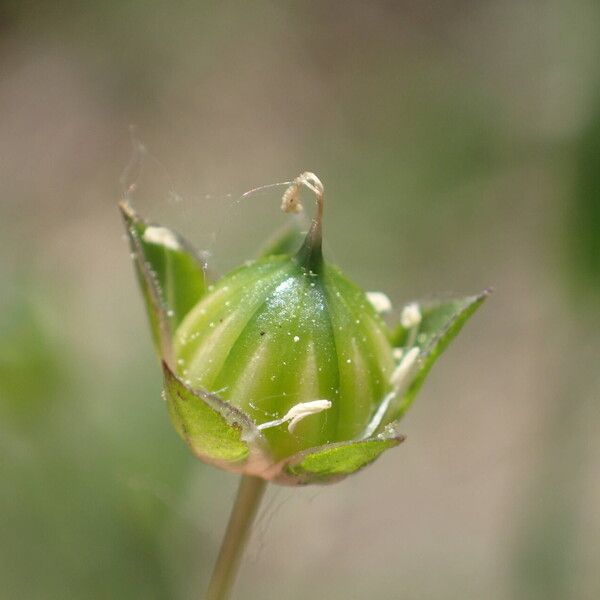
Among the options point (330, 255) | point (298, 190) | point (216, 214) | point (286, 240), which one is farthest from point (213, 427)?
point (216, 214)

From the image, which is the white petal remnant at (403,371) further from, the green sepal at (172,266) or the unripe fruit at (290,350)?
the green sepal at (172,266)

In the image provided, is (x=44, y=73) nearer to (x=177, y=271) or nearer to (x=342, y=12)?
(x=342, y=12)

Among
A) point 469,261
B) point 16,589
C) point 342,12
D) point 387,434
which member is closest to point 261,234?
point 469,261

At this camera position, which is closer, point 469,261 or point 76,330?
point 76,330

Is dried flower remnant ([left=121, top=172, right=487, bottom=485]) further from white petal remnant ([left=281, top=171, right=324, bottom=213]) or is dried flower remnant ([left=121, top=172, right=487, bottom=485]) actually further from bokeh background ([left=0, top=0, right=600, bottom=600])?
bokeh background ([left=0, top=0, right=600, bottom=600])

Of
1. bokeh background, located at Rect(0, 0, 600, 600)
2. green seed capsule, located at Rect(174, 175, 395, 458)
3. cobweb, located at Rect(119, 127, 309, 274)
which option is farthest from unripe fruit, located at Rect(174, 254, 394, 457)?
cobweb, located at Rect(119, 127, 309, 274)

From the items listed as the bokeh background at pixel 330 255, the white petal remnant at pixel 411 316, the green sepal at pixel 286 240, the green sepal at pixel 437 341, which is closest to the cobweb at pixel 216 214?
the bokeh background at pixel 330 255
